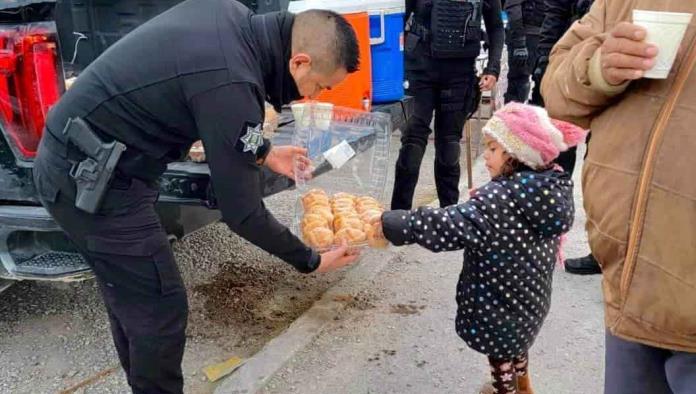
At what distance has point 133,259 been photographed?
7.54ft

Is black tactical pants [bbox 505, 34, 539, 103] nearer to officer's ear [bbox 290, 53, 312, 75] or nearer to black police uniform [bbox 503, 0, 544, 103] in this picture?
black police uniform [bbox 503, 0, 544, 103]

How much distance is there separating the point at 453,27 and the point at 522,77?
273 cm

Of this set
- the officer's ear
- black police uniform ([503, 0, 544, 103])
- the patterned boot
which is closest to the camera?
the officer's ear

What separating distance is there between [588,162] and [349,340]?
2.09 m

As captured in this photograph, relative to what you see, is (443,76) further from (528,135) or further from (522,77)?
(522,77)

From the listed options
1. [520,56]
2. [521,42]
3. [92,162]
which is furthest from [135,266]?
[521,42]

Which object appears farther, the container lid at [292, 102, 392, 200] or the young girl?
the container lid at [292, 102, 392, 200]

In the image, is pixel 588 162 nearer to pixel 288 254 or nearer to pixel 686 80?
pixel 686 80

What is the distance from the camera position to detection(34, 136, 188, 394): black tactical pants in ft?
7.46

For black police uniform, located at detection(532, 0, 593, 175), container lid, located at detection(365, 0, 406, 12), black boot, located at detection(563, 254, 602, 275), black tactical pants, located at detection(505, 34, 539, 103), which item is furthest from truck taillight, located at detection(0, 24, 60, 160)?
black tactical pants, located at detection(505, 34, 539, 103)

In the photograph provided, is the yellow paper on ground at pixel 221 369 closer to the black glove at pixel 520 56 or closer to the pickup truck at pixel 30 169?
the pickup truck at pixel 30 169

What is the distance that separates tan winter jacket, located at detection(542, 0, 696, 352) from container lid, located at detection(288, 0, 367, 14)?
266 cm

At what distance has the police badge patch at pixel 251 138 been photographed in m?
2.09

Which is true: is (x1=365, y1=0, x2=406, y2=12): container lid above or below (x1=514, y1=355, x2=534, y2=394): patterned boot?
above
